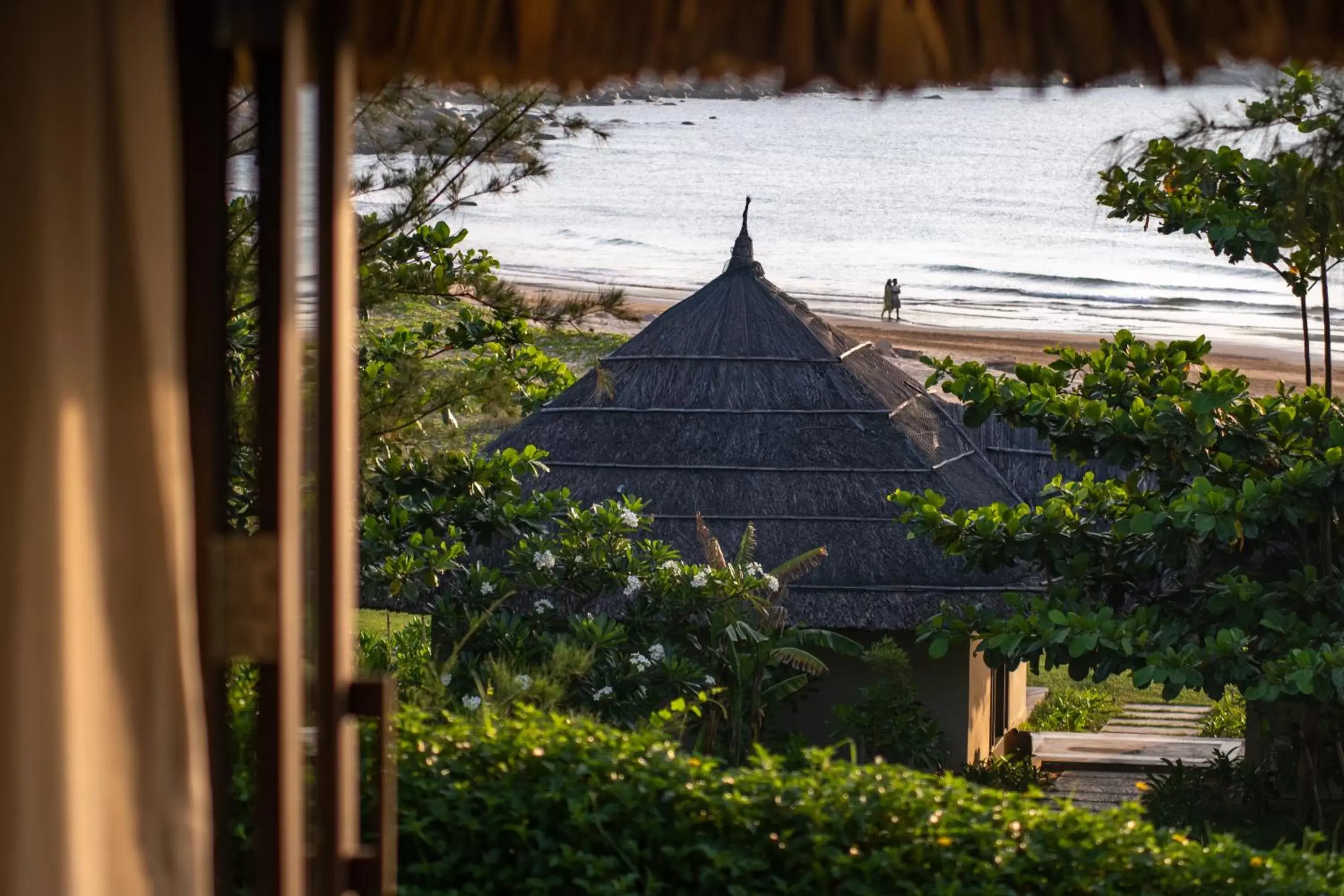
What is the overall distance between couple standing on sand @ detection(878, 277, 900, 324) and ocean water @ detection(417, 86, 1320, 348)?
0.19 metres

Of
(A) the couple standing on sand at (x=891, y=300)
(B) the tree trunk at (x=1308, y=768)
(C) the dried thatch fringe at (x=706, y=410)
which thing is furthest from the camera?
(A) the couple standing on sand at (x=891, y=300)

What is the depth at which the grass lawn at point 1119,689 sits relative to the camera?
15445 mm

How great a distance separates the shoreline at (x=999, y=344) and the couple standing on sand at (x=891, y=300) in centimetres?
17

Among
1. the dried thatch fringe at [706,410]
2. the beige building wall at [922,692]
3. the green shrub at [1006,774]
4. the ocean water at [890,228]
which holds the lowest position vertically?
the green shrub at [1006,774]

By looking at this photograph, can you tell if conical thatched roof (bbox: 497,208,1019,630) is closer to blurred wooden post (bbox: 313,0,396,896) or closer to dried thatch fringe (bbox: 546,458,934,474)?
dried thatch fringe (bbox: 546,458,934,474)

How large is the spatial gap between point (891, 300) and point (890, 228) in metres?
2.69

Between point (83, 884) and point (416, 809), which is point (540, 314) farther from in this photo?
point (83, 884)

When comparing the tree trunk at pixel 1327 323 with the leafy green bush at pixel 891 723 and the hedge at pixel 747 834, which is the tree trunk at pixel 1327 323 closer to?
the leafy green bush at pixel 891 723

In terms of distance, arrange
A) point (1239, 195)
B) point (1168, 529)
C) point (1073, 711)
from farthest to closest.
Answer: point (1073, 711)
point (1239, 195)
point (1168, 529)

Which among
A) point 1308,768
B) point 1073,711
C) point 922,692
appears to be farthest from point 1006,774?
point 1073,711

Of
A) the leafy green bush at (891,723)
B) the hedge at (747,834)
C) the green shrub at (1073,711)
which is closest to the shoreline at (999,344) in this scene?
the green shrub at (1073,711)

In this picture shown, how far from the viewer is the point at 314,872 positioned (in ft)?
4.74

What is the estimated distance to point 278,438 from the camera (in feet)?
4.59

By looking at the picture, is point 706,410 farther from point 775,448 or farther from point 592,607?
point 592,607
